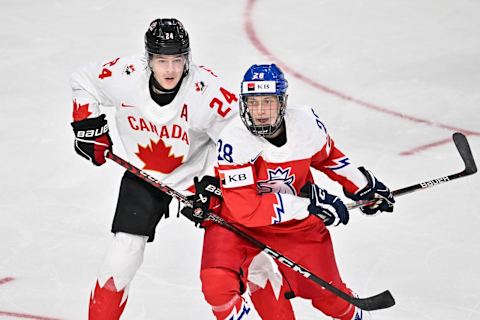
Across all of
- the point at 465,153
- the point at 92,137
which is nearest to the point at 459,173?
the point at 465,153

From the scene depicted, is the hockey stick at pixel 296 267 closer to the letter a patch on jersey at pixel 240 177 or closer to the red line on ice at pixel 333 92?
the letter a patch on jersey at pixel 240 177

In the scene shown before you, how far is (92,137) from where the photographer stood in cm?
388

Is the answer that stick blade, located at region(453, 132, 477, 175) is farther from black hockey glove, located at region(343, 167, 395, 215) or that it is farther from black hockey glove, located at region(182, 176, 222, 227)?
black hockey glove, located at region(182, 176, 222, 227)

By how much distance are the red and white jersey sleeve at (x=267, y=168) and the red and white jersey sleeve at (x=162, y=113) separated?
24cm

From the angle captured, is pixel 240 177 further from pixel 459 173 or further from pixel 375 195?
pixel 459 173

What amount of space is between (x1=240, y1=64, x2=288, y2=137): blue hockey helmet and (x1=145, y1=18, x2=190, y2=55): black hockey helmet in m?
0.31

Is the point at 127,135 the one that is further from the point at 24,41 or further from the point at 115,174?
the point at 24,41

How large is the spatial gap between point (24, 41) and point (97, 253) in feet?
7.84

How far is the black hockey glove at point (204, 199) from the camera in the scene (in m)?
3.72

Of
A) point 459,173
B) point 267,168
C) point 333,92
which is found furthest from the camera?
point 333,92

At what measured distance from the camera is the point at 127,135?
396 centimetres

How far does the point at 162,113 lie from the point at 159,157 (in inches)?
8.4

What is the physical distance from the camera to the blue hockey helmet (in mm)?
3471

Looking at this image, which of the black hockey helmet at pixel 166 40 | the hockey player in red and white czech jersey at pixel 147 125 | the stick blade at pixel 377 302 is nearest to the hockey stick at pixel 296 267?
the stick blade at pixel 377 302
